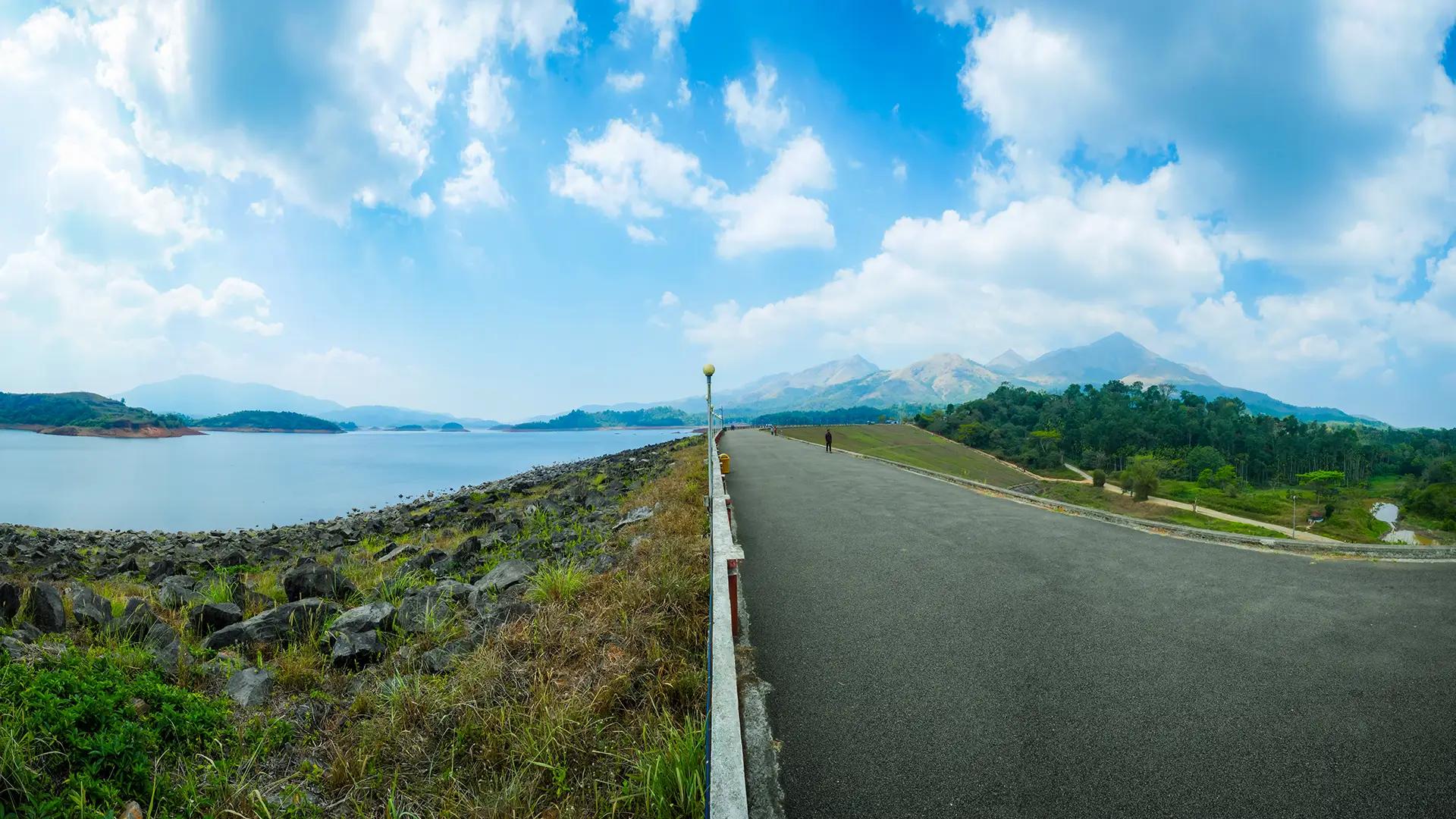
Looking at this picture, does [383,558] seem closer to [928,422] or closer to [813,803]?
[813,803]

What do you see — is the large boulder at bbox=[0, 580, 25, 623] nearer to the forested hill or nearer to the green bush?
the green bush

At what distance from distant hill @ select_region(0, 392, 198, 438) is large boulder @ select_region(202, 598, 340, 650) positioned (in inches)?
A: 5261

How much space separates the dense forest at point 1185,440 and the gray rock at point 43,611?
234 ft

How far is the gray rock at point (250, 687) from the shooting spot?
13.4ft

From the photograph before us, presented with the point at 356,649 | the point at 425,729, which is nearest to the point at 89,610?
the point at 356,649

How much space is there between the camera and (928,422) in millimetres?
89188

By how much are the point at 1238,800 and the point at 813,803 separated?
2.17m

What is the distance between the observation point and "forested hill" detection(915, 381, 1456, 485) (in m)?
65.2

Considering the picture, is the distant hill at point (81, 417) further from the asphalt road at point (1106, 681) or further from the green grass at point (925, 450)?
the asphalt road at point (1106, 681)

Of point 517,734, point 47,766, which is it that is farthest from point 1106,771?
point 47,766

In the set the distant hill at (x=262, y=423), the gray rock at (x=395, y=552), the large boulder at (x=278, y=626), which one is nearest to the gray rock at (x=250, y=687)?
the large boulder at (x=278, y=626)

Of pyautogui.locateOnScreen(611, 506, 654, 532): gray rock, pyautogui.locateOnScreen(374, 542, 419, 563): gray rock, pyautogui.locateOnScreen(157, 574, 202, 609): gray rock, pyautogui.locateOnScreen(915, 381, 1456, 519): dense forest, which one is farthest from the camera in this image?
pyautogui.locateOnScreen(915, 381, 1456, 519): dense forest

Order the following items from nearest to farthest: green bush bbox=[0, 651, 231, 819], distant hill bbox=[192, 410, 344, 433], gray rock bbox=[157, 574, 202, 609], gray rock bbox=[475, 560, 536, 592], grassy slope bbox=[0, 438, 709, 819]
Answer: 1. green bush bbox=[0, 651, 231, 819]
2. grassy slope bbox=[0, 438, 709, 819]
3. gray rock bbox=[475, 560, 536, 592]
4. gray rock bbox=[157, 574, 202, 609]
5. distant hill bbox=[192, 410, 344, 433]

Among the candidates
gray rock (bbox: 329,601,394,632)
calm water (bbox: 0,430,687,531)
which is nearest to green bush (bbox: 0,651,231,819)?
gray rock (bbox: 329,601,394,632)
